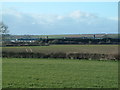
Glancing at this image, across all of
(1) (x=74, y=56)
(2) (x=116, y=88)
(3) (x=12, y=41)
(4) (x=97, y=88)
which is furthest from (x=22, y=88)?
(3) (x=12, y=41)

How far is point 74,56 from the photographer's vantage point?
41.9m

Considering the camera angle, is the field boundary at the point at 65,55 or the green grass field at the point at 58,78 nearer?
the green grass field at the point at 58,78

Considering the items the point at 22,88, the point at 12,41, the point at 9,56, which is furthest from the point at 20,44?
the point at 22,88

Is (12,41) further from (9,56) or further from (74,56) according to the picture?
(74,56)

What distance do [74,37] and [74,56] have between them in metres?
27.3

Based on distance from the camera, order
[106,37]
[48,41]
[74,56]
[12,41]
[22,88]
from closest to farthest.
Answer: [22,88] → [74,56] → [12,41] → [106,37] → [48,41]

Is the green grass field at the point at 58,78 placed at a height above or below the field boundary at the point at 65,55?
above

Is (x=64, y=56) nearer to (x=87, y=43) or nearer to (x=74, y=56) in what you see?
(x=74, y=56)

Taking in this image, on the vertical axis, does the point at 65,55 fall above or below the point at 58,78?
below

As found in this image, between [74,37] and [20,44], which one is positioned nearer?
[20,44]

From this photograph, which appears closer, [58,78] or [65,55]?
[58,78]

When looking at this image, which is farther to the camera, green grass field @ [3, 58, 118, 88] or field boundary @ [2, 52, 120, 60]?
field boundary @ [2, 52, 120, 60]

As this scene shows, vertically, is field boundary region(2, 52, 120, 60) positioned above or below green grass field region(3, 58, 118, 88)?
below

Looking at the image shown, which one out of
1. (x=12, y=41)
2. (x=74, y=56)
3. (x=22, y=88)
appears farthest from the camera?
(x=12, y=41)
